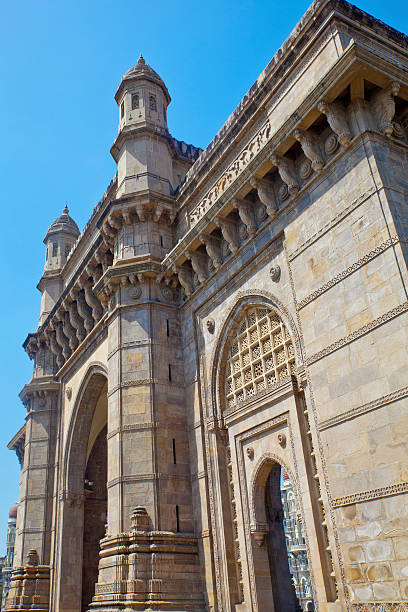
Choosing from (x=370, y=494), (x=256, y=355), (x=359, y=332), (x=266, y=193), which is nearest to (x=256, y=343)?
(x=256, y=355)

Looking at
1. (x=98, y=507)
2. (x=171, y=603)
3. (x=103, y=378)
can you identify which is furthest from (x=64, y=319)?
(x=171, y=603)

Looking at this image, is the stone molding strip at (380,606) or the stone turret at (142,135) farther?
the stone turret at (142,135)

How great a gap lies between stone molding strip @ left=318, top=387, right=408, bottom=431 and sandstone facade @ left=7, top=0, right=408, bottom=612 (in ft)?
Result: 0.07

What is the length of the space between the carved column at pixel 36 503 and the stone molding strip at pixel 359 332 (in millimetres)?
11327

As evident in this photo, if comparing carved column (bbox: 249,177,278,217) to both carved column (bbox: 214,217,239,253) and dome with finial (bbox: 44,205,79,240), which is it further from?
dome with finial (bbox: 44,205,79,240)

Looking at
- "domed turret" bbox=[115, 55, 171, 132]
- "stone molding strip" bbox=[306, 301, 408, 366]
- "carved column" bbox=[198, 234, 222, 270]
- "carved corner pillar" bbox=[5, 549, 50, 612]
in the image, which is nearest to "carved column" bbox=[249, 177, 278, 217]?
"carved column" bbox=[198, 234, 222, 270]

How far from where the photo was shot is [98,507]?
16859mm

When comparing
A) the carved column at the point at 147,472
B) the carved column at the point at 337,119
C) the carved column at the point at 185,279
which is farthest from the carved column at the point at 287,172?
the carved column at the point at 147,472

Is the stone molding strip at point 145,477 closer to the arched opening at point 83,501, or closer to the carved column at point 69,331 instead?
the arched opening at point 83,501

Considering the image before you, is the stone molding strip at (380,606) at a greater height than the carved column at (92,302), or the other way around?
the carved column at (92,302)

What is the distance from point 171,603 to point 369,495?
470 centimetres

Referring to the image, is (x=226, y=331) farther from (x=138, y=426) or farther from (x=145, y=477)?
(x=145, y=477)

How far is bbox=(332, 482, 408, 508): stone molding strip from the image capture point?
22.3 ft

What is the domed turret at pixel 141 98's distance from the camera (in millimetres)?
15156
